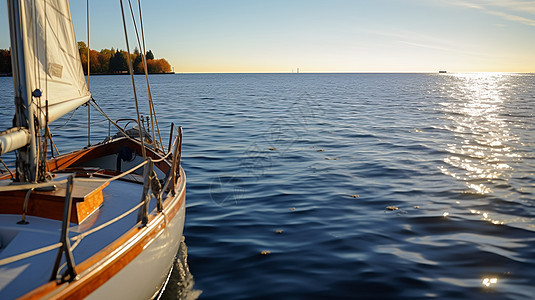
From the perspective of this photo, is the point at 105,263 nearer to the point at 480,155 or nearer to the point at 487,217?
the point at 487,217

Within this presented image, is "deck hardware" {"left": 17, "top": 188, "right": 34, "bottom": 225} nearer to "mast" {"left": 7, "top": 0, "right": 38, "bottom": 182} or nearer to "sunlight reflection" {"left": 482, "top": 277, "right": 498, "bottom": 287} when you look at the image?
"mast" {"left": 7, "top": 0, "right": 38, "bottom": 182}

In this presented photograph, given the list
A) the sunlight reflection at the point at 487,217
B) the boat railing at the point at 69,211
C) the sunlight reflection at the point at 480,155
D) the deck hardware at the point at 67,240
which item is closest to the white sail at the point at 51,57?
the boat railing at the point at 69,211

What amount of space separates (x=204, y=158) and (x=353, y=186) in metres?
6.36

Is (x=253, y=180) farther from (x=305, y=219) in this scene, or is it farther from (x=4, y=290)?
(x=4, y=290)

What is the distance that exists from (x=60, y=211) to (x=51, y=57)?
280 centimetres

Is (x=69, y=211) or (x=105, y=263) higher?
(x=69, y=211)

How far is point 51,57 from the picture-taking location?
7238 mm

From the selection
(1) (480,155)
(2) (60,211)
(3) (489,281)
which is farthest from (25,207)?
(1) (480,155)

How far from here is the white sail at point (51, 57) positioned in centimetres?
621

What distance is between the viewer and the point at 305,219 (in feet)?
33.1

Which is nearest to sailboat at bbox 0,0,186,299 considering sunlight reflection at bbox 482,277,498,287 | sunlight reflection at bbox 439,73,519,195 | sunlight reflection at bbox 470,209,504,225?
sunlight reflection at bbox 482,277,498,287

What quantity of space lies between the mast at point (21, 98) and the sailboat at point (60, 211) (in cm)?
1

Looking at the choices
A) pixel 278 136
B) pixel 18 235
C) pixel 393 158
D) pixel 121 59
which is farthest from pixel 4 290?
pixel 121 59

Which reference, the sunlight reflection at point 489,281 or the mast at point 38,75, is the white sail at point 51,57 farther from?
the sunlight reflection at point 489,281
